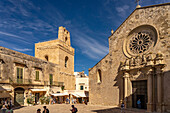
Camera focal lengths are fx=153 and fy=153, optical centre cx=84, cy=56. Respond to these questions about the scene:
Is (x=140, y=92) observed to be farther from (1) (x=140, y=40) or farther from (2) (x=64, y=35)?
(2) (x=64, y=35)

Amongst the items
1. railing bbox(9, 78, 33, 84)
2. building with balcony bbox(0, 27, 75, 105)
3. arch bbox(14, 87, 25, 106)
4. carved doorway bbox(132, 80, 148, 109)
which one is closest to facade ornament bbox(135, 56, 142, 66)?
carved doorway bbox(132, 80, 148, 109)

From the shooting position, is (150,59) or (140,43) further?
(140,43)

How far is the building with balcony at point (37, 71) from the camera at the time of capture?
19344mm

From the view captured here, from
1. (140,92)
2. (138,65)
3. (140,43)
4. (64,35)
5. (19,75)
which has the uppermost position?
(64,35)

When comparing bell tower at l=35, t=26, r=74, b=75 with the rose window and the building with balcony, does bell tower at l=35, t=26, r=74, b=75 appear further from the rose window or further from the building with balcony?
the rose window

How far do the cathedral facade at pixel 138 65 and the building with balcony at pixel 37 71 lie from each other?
8649 millimetres

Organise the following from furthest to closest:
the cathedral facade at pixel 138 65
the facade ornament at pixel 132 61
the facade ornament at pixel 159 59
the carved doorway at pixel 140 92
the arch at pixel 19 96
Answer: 1. the arch at pixel 19 96
2. the facade ornament at pixel 132 61
3. the carved doorway at pixel 140 92
4. the cathedral facade at pixel 138 65
5. the facade ornament at pixel 159 59

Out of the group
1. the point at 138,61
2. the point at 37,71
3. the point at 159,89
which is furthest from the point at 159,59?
the point at 37,71

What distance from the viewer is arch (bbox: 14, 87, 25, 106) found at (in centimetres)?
2042

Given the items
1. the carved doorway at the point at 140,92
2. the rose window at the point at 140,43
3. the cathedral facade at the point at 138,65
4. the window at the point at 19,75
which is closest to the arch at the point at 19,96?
the window at the point at 19,75

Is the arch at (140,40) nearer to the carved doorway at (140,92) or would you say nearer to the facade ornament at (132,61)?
the facade ornament at (132,61)

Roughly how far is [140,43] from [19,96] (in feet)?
57.0

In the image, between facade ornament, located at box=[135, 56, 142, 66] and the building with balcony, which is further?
the building with balcony

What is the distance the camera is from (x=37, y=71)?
2484 cm
